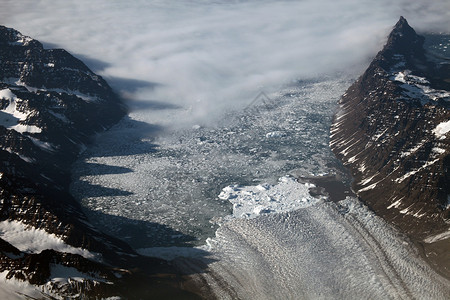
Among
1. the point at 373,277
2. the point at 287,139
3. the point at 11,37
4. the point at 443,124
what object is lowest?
the point at 373,277

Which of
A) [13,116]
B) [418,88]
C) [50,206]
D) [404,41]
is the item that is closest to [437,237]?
[418,88]

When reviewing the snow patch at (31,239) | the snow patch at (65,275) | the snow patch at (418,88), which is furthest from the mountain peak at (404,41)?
the snow patch at (65,275)

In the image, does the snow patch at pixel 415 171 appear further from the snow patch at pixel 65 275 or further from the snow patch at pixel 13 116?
the snow patch at pixel 13 116

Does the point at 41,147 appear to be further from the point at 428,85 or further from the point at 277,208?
the point at 428,85

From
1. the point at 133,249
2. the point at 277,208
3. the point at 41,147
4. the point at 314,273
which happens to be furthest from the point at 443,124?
the point at 41,147

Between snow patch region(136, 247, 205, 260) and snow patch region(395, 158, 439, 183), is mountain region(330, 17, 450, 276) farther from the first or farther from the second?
snow patch region(136, 247, 205, 260)

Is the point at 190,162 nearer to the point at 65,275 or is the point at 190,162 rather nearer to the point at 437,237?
the point at 65,275

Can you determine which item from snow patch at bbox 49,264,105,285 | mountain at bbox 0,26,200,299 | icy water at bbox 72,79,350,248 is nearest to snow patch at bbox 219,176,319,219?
icy water at bbox 72,79,350,248
